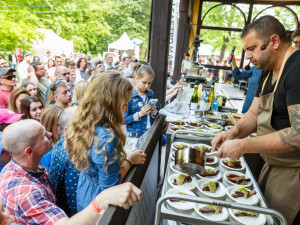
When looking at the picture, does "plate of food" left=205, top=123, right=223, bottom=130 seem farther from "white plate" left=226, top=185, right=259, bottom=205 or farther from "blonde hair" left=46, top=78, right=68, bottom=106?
"blonde hair" left=46, top=78, right=68, bottom=106

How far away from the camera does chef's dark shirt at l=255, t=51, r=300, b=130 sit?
4.86 ft

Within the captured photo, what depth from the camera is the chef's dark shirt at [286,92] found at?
4.86ft

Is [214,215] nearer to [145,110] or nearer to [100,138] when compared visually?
[100,138]

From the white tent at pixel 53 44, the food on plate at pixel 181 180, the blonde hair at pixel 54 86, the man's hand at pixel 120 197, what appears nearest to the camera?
the man's hand at pixel 120 197

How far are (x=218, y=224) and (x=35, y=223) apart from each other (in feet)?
3.54

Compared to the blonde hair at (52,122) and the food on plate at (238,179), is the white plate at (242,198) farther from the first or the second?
the blonde hair at (52,122)

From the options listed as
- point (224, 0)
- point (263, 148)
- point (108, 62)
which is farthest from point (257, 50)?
point (224, 0)

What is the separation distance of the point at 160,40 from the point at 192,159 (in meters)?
2.16

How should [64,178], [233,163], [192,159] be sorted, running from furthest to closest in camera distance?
[233,163] → [64,178] → [192,159]

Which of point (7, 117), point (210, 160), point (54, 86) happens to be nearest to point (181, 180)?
point (210, 160)

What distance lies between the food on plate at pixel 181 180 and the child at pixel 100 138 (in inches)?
12.7

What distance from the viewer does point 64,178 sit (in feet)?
6.28

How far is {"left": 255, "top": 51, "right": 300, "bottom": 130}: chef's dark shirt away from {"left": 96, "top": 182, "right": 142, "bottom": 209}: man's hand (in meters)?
1.20

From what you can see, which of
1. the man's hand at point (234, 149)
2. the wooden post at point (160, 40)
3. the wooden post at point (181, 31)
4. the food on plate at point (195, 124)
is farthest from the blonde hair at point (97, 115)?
the wooden post at point (181, 31)
